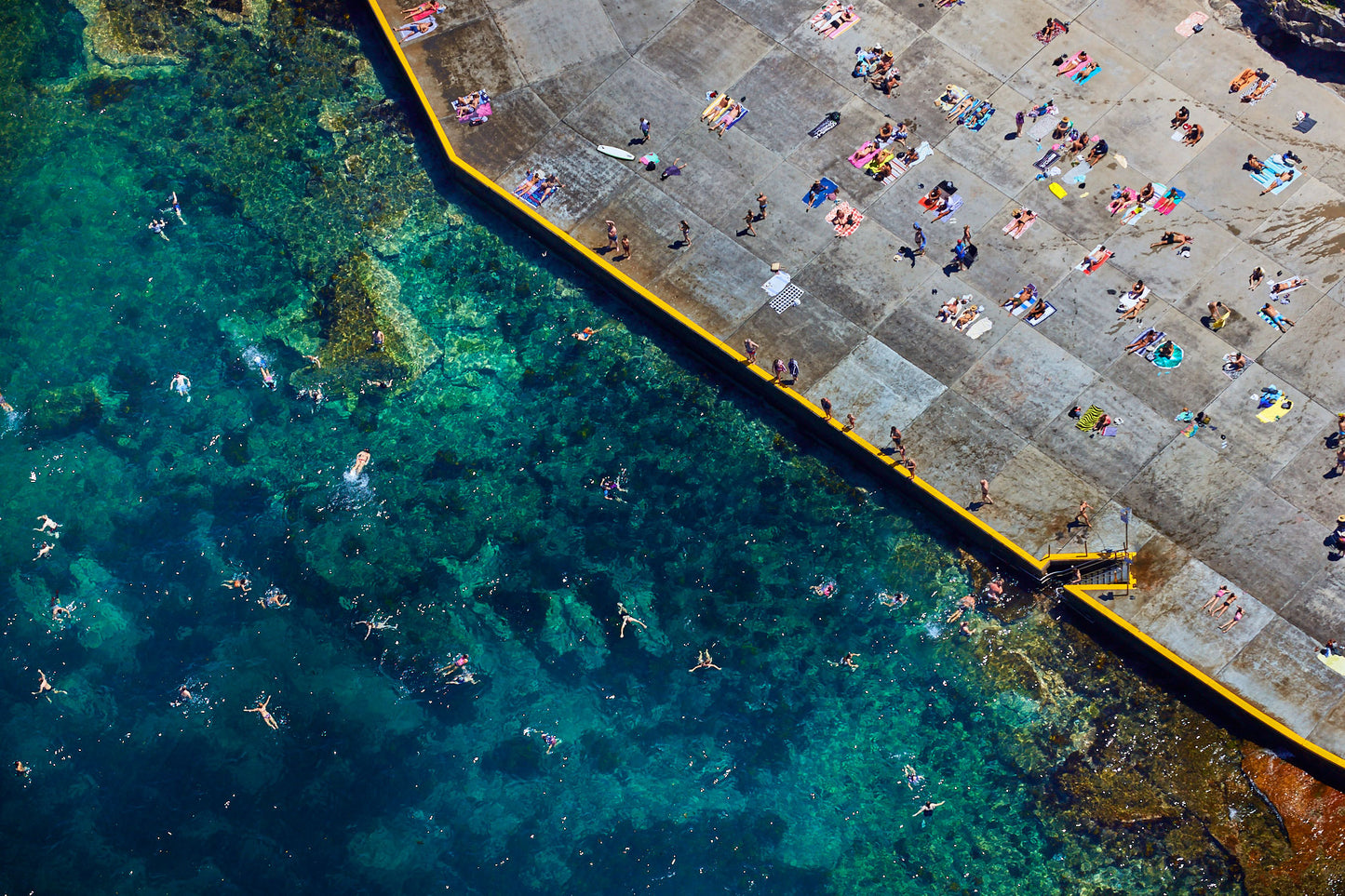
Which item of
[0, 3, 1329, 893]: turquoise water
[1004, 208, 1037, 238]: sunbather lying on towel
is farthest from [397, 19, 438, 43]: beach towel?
[1004, 208, 1037, 238]: sunbather lying on towel

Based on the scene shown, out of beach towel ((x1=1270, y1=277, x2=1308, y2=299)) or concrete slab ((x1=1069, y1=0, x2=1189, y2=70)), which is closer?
beach towel ((x1=1270, y1=277, x2=1308, y2=299))

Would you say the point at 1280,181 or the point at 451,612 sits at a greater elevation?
the point at 1280,181

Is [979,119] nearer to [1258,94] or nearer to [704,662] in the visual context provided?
[1258,94]

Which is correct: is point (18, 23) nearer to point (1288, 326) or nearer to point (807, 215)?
point (807, 215)

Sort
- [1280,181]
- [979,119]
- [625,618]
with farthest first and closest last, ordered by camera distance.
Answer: [979,119]
[1280,181]
[625,618]

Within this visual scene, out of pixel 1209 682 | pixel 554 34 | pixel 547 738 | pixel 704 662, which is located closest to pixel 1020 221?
pixel 1209 682

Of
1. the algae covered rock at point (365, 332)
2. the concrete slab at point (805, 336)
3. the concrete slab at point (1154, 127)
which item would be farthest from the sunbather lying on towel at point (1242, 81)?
the algae covered rock at point (365, 332)

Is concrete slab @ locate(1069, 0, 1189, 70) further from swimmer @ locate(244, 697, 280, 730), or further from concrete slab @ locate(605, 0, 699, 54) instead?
swimmer @ locate(244, 697, 280, 730)
